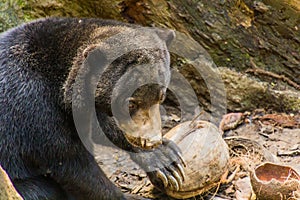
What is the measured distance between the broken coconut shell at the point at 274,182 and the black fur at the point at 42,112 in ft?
3.77

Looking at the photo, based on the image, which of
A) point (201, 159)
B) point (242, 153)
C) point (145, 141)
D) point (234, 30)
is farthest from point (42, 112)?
point (234, 30)

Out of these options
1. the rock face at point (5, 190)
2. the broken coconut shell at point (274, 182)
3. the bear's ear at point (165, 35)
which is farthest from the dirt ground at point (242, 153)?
the rock face at point (5, 190)

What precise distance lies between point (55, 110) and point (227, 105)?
267 cm

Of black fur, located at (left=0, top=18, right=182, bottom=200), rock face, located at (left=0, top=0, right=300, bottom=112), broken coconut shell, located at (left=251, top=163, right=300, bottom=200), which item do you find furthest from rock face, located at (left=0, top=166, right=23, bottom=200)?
rock face, located at (left=0, top=0, right=300, bottom=112)

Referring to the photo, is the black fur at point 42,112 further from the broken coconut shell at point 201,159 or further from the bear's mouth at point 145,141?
the broken coconut shell at point 201,159

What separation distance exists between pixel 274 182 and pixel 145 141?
3.47 feet

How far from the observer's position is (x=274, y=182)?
420 centimetres

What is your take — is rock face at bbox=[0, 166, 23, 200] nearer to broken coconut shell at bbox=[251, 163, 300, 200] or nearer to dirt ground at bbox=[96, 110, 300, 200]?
dirt ground at bbox=[96, 110, 300, 200]

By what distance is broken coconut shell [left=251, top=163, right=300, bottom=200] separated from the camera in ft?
13.8

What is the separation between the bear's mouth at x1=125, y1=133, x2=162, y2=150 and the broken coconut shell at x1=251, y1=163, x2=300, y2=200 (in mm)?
864

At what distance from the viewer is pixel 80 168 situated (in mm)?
4141

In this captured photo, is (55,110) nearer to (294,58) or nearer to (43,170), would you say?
(43,170)

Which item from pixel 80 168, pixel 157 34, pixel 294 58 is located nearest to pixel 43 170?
pixel 80 168

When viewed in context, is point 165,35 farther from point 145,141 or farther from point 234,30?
point 234,30
